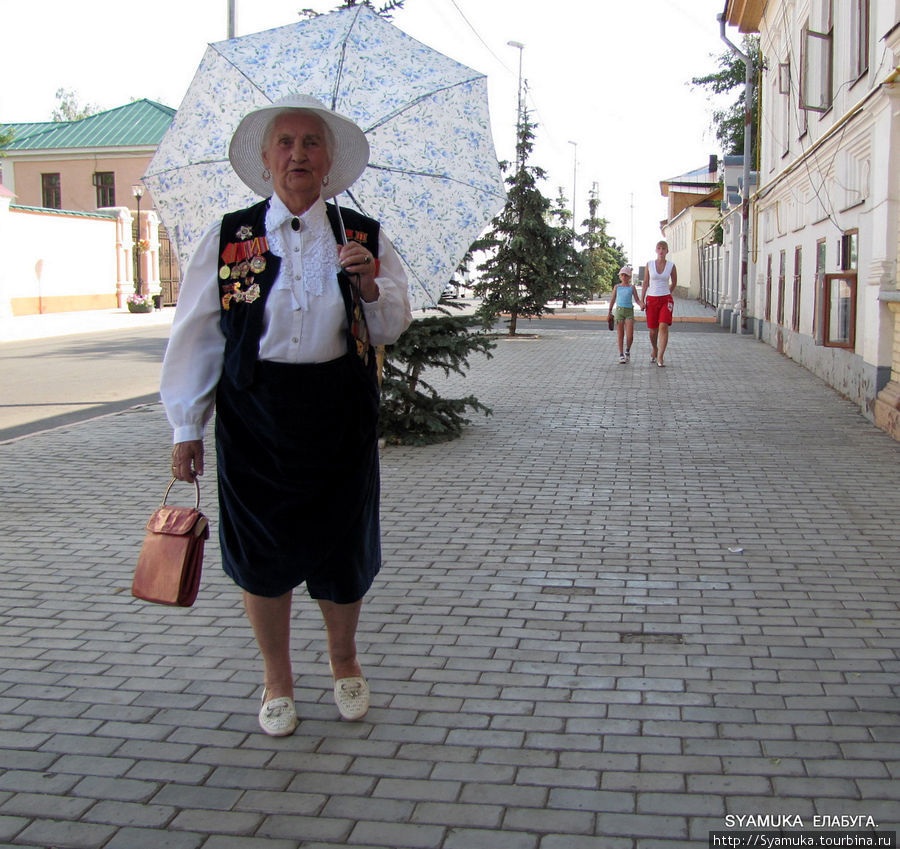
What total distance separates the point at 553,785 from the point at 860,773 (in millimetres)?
900

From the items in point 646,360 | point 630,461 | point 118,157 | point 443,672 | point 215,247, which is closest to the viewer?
point 215,247

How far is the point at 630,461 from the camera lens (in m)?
8.27

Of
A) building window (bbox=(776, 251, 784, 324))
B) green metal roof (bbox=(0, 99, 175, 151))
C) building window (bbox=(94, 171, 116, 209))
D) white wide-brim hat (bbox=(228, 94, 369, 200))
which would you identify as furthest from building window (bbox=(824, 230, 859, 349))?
building window (bbox=(94, 171, 116, 209))

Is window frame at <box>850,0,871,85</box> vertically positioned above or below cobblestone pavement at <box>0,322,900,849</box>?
above

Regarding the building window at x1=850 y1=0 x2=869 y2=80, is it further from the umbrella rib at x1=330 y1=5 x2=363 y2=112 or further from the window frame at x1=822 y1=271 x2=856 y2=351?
the umbrella rib at x1=330 y1=5 x2=363 y2=112

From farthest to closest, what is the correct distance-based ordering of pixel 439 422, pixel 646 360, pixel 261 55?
pixel 646 360 < pixel 439 422 < pixel 261 55

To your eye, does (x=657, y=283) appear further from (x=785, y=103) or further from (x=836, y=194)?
(x=785, y=103)

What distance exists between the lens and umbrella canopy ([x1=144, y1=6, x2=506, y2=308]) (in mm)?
5488

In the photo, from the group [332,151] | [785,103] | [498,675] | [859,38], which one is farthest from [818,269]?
[332,151]

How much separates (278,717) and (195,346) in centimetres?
123

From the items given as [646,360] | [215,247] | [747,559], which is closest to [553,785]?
[215,247]

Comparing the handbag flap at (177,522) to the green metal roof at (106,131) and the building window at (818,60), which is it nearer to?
the building window at (818,60)

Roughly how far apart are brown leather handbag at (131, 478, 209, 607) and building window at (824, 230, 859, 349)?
9.34m

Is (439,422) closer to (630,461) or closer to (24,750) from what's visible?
(630,461)
